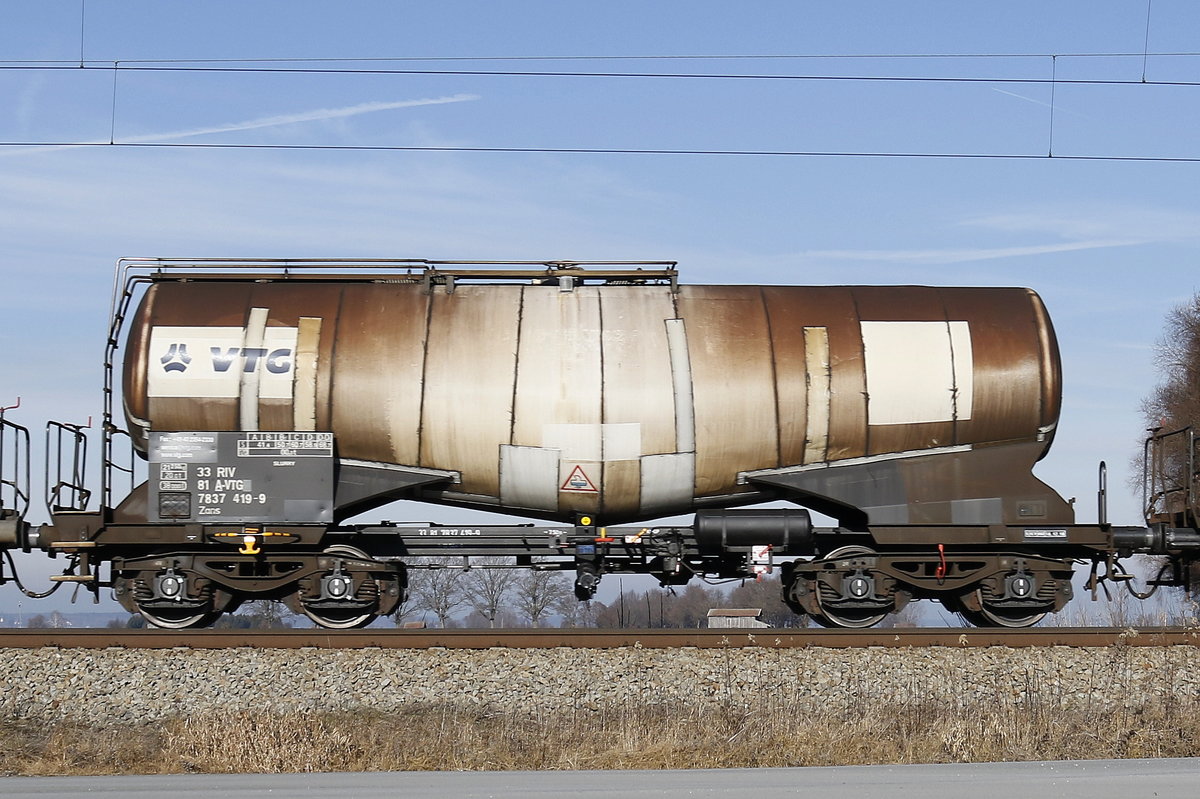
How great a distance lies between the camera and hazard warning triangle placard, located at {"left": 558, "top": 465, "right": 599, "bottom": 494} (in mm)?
14211

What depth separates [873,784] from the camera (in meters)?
6.88

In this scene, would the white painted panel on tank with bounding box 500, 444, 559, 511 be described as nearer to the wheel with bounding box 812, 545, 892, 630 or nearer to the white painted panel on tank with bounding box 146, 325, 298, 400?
the white painted panel on tank with bounding box 146, 325, 298, 400

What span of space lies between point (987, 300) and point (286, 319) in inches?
364

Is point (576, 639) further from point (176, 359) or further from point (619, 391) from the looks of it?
point (176, 359)

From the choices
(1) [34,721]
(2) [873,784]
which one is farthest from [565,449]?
(2) [873,784]

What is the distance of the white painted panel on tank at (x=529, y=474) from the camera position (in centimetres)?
1418

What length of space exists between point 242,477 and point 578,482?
419 cm

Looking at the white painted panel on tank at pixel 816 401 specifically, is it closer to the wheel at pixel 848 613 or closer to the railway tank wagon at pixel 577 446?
the railway tank wagon at pixel 577 446

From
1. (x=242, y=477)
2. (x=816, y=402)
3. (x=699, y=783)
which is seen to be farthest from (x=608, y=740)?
(x=242, y=477)

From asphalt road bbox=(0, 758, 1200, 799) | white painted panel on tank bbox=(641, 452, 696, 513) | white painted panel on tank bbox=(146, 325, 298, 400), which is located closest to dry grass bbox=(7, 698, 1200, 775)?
asphalt road bbox=(0, 758, 1200, 799)

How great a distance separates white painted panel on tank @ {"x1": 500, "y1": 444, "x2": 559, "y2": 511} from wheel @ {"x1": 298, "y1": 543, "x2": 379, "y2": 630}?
199cm

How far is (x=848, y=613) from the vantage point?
14469mm

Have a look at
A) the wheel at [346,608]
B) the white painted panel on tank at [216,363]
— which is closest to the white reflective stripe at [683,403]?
the wheel at [346,608]

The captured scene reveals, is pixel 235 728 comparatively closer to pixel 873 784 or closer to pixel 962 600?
pixel 873 784
